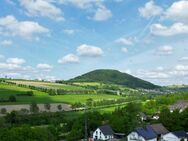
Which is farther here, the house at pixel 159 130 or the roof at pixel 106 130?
the roof at pixel 106 130

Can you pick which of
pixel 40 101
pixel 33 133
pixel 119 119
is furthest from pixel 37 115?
pixel 33 133

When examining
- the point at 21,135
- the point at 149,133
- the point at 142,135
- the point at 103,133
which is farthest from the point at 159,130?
the point at 21,135

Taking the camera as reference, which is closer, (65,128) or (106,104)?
(65,128)

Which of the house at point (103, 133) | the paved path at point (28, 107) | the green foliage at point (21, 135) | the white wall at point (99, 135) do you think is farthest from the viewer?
the paved path at point (28, 107)

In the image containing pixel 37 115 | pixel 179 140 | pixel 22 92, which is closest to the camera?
pixel 179 140

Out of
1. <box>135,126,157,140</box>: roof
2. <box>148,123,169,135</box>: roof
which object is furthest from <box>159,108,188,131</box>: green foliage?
<box>135,126,157,140</box>: roof

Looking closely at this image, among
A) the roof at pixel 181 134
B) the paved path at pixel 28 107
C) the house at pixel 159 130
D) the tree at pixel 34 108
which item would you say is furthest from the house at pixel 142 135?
the paved path at pixel 28 107

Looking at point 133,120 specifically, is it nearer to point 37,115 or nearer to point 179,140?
point 179,140

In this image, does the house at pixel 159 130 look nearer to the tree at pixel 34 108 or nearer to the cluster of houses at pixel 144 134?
the cluster of houses at pixel 144 134
